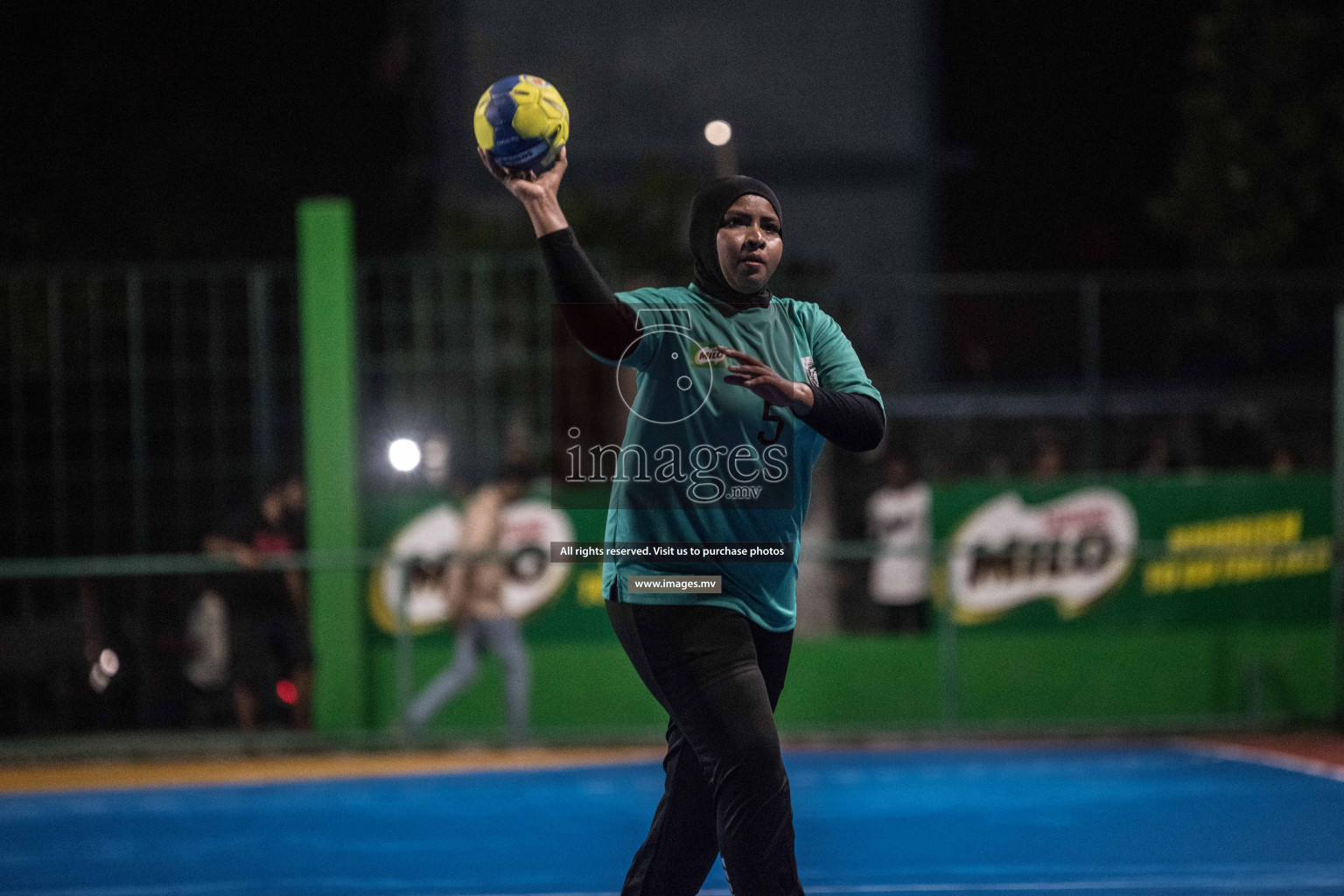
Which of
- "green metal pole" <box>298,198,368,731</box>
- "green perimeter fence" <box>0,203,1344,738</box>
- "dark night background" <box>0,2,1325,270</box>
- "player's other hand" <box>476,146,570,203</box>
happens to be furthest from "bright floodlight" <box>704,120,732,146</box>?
"player's other hand" <box>476,146,570,203</box>

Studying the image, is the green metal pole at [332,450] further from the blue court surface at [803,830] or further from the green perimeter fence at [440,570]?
the blue court surface at [803,830]

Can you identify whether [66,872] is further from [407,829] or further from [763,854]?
[763,854]

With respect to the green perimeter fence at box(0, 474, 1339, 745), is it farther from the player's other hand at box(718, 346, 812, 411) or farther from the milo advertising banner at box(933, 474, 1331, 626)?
the player's other hand at box(718, 346, 812, 411)

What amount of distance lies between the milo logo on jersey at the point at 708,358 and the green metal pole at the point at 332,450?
787 cm

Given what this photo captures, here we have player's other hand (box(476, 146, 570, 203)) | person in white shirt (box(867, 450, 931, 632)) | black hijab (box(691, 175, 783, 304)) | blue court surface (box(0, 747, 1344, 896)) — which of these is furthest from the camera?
person in white shirt (box(867, 450, 931, 632))

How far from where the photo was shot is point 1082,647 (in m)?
11.3

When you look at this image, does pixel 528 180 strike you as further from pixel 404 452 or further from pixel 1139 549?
pixel 1139 549

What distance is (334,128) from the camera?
22.0 metres

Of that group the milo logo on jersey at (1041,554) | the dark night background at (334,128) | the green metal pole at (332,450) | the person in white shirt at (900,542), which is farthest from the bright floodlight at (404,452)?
the dark night background at (334,128)

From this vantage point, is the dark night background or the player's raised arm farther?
the dark night background

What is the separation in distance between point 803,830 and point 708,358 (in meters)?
4.39

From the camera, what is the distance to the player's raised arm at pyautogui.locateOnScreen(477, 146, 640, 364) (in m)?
3.68

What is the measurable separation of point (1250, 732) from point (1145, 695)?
0.81 m

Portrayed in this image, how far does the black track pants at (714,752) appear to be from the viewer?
12.6ft
